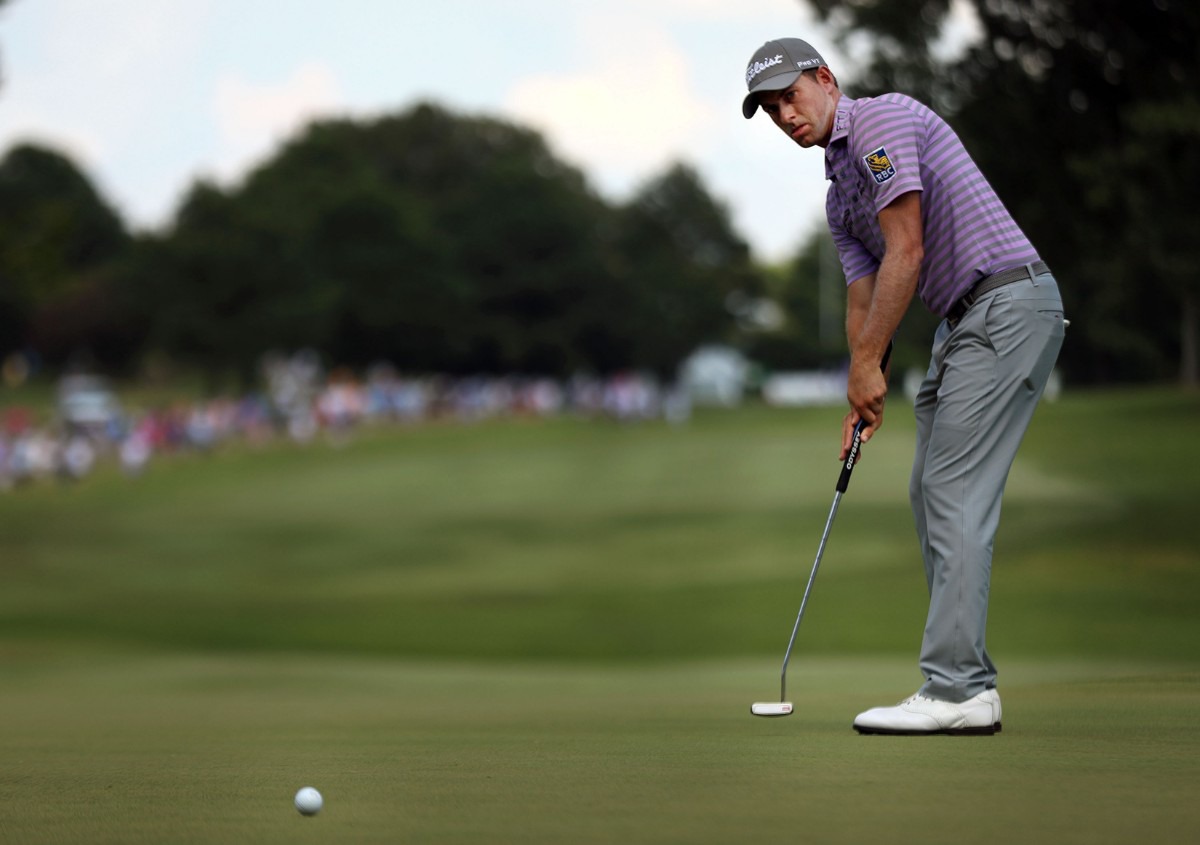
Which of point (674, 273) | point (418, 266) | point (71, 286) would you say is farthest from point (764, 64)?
point (674, 273)

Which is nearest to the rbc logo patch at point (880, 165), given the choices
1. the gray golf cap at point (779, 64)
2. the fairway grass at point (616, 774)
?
the gray golf cap at point (779, 64)

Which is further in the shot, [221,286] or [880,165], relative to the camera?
[221,286]

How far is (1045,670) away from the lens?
1196cm

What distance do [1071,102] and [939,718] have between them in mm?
15183

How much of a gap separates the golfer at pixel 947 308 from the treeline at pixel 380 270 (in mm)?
73368

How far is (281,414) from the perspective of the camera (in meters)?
62.6

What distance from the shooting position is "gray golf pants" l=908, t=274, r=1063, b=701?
5832mm

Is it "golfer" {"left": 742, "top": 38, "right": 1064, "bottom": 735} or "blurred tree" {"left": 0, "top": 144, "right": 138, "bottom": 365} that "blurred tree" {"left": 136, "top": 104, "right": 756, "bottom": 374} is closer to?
"blurred tree" {"left": 0, "top": 144, "right": 138, "bottom": 365}

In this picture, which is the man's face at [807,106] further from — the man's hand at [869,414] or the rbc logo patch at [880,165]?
the man's hand at [869,414]

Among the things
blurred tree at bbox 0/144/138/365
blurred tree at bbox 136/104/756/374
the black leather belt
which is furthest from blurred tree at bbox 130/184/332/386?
the black leather belt

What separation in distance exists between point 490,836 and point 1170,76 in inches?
641

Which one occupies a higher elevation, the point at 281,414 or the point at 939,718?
the point at 281,414

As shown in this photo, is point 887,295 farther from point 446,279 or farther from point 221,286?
point 446,279

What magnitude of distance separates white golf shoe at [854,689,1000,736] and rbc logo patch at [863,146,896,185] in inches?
71.0
